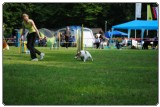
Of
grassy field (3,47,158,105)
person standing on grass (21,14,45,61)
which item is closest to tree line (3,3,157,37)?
person standing on grass (21,14,45,61)

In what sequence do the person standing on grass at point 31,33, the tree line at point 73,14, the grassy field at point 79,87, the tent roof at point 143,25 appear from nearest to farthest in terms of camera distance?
the grassy field at point 79,87
the person standing on grass at point 31,33
the tent roof at point 143,25
the tree line at point 73,14

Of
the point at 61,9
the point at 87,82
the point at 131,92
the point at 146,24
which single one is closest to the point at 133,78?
the point at 87,82

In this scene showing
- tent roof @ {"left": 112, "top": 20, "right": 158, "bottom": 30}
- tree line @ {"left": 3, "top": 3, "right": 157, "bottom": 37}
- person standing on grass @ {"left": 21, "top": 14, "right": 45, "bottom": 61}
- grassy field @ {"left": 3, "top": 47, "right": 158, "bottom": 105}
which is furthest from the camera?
tree line @ {"left": 3, "top": 3, "right": 157, "bottom": 37}

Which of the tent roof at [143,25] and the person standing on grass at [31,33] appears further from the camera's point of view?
the tent roof at [143,25]

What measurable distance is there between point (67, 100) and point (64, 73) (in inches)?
103

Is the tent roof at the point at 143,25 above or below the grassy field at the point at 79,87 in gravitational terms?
above

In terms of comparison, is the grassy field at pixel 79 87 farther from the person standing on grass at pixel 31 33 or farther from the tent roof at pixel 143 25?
the tent roof at pixel 143 25

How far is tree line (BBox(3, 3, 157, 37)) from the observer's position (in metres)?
30.6

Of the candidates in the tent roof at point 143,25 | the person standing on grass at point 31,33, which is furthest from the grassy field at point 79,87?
the tent roof at point 143,25

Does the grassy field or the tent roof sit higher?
the tent roof

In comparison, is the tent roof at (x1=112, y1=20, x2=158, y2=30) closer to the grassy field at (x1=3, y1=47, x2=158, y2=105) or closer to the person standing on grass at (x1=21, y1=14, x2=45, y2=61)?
the person standing on grass at (x1=21, y1=14, x2=45, y2=61)

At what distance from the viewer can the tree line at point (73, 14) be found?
30.6 meters

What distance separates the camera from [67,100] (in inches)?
195

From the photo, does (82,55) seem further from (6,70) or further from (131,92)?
(131,92)
